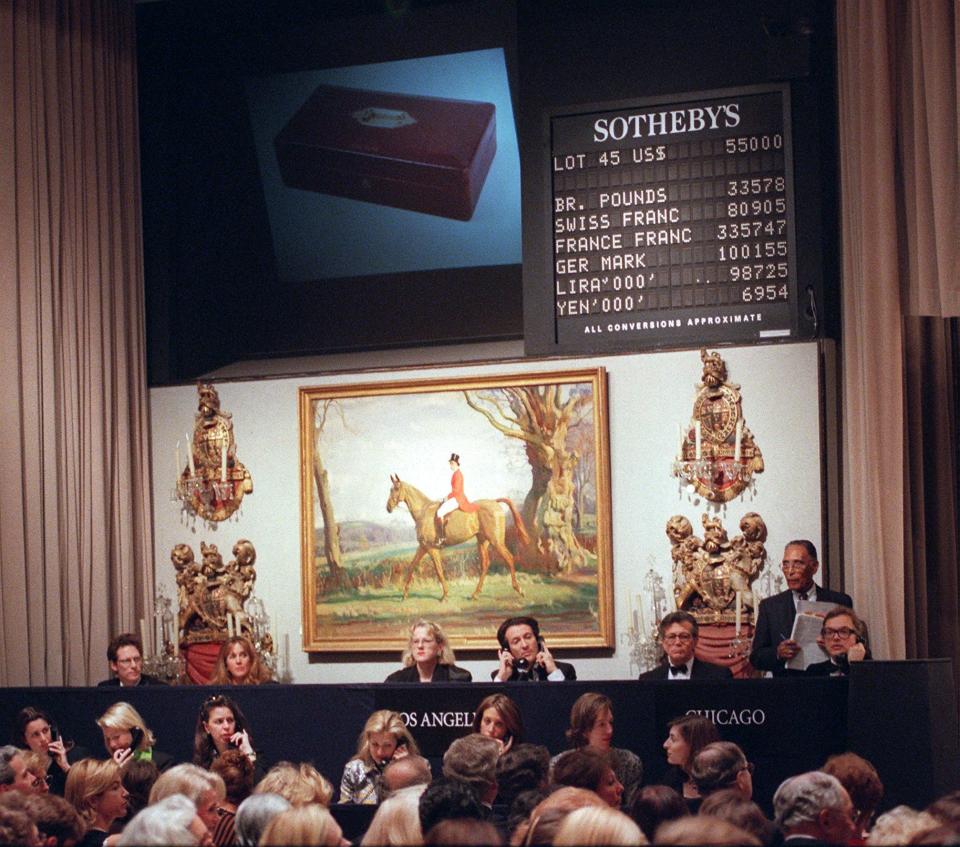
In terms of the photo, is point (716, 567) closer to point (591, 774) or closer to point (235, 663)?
point (235, 663)

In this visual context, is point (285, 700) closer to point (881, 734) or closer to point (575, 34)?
point (881, 734)

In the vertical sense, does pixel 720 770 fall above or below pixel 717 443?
below

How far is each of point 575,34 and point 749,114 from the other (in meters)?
1.29

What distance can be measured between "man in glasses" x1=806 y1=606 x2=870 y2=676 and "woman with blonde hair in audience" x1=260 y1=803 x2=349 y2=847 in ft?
12.1

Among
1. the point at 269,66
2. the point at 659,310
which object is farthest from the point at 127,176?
the point at 659,310

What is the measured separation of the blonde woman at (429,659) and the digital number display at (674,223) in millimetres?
1990

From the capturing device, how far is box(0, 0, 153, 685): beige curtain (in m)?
9.16

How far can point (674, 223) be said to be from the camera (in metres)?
8.98

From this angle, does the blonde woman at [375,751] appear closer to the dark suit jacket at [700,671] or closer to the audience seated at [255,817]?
the dark suit jacket at [700,671]

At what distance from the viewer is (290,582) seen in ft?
32.4

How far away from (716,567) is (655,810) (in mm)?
4220

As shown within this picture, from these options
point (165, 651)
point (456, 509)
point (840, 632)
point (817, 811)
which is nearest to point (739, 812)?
point (817, 811)

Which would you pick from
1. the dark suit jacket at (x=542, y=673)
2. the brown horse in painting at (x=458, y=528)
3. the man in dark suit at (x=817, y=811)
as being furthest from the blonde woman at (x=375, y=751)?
the brown horse in painting at (x=458, y=528)

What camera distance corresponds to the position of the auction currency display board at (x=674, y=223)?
8.79m
